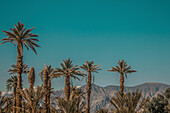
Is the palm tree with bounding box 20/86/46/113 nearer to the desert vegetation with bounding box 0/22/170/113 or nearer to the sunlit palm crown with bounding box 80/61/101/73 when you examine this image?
the desert vegetation with bounding box 0/22/170/113

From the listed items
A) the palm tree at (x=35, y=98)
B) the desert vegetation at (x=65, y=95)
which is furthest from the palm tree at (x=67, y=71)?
the palm tree at (x=35, y=98)

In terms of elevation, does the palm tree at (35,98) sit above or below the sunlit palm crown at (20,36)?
below

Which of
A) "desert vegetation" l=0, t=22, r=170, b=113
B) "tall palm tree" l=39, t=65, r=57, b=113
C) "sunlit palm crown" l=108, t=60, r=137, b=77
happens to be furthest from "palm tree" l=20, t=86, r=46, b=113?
"sunlit palm crown" l=108, t=60, r=137, b=77

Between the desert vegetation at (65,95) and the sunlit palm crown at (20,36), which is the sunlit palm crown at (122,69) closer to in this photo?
the desert vegetation at (65,95)

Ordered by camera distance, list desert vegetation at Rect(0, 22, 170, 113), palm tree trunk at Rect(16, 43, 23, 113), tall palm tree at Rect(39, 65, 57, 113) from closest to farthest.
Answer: desert vegetation at Rect(0, 22, 170, 113) < palm tree trunk at Rect(16, 43, 23, 113) < tall palm tree at Rect(39, 65, 57, 113)

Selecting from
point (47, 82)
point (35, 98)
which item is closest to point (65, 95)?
point (47, 82)

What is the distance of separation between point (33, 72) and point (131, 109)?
45.6 ft

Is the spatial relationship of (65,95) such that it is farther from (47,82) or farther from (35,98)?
(35,98)

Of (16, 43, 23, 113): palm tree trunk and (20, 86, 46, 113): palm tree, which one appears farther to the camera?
(16, 43, 23, 113): palm tree trunk

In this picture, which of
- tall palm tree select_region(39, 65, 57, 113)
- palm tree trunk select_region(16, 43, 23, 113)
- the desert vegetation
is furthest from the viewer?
tall palm tree select_region(39, 65, 57, 113)

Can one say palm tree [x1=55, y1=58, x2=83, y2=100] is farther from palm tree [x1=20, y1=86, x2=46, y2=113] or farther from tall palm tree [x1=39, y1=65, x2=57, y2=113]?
palm tree [x1=20, y1=86, x2=46, y2=113]

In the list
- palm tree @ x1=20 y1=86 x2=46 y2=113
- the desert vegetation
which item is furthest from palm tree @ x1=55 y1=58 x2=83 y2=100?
palm tree @ x1=20 y1=86 x2=46 y2=113

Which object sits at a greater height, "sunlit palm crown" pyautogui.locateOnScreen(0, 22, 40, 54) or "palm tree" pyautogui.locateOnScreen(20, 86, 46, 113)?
"sunlit palm crown" pyautogui.locateOnScreen(0, 22, 40, 54)

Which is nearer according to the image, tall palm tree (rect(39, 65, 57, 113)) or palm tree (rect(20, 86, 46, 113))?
palm tree (rect(20, 86, 46, 113))
